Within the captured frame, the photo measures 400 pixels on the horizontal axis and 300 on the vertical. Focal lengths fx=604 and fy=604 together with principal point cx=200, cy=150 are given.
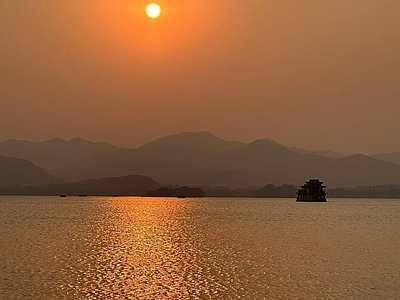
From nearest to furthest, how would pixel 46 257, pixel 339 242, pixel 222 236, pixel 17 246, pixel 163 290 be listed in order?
pixel 163 290
pixel 46 257
pixel 17 246
pixel 339 242
pixel 222 236

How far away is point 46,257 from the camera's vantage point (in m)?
71.6

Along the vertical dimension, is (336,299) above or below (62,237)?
below

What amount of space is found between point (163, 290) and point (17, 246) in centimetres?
4314

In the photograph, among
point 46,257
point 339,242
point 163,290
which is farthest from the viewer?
point 339,242

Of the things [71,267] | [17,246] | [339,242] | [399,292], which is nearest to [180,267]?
[71,267]

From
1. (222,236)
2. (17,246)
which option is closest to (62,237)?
(17,246)

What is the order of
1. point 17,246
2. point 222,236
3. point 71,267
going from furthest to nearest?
point 222,236 → point 17,246 → point 71,267

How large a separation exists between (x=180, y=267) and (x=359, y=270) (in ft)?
62.1

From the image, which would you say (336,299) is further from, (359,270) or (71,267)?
(71,267)

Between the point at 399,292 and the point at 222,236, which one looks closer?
the point at 399,292

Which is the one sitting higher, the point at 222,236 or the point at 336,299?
the point at 222,236

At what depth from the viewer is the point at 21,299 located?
149 feet

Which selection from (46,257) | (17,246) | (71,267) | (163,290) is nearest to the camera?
(163,290)

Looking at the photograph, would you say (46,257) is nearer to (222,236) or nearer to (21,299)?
(21,299)
